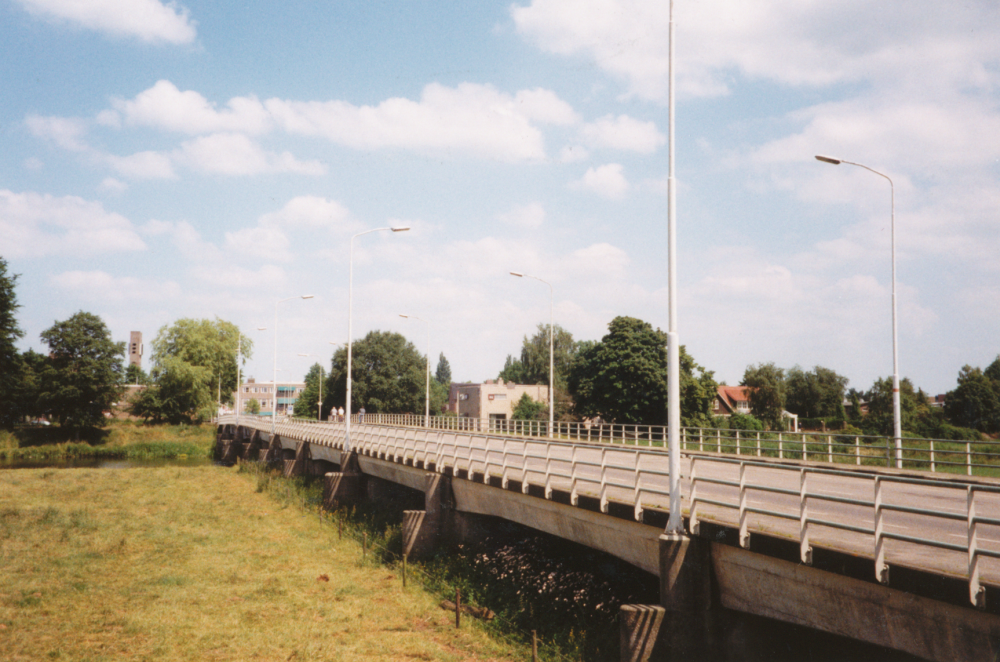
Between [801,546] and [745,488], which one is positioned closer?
Answer: [801,546]

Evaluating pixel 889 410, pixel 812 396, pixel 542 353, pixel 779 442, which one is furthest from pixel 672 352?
pixel 542 353

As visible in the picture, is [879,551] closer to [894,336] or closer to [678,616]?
[678,616]

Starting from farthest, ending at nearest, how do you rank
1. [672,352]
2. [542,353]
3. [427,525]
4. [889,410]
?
[542,353] → [889,410] → [427,525] → [672,352]

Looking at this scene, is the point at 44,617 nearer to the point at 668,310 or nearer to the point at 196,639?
the point at 196,639

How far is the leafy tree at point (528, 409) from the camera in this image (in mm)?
78125

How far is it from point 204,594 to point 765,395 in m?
70.5

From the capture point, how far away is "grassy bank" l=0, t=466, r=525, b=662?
1363 centimetres

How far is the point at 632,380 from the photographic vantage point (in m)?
47.5

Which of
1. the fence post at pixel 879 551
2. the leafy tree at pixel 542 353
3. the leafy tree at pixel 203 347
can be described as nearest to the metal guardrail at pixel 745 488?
the fence post at pixel 879 551

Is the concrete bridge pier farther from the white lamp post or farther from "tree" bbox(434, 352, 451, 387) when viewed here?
"tree" bbox(434, 352, 451, 387)

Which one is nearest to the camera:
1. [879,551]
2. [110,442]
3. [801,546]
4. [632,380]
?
[879,551]

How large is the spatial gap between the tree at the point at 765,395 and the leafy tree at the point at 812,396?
10.2 metres

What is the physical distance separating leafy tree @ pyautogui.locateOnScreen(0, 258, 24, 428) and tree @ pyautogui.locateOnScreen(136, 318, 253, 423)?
16247 mm

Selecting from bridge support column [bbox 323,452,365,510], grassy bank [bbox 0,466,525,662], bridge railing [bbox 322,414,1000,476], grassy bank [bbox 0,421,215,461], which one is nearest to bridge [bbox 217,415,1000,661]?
bridge railing [bbox 322,414,1000,476]
